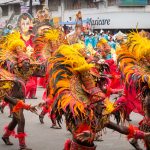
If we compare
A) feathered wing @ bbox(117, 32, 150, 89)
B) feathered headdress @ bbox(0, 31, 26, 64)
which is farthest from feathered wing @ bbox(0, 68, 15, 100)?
feathered wing @ bbox(117, 32, 150, 89)

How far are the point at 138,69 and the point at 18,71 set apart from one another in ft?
7.81

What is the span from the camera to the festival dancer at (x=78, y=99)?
4863 millimetres

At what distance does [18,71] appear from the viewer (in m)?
7.68

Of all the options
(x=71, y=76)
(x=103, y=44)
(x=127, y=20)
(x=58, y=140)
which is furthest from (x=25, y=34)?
(x=127, y=20)

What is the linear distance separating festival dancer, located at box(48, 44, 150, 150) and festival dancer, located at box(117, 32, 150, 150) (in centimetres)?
111

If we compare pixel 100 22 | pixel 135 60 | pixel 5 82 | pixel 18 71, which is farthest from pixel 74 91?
pixel 100 22

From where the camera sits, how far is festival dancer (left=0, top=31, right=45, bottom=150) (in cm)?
732

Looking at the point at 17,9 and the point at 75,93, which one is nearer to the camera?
the point at 75,93

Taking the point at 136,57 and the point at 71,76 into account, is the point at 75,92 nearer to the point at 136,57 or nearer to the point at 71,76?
the point at 71,76

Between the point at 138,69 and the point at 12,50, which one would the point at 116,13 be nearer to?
the point at 12,50

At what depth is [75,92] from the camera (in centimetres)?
495

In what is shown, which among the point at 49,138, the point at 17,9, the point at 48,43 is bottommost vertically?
the point at 49,138

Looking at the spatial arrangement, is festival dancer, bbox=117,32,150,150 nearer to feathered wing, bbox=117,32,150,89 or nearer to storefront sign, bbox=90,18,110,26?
feathered wing, bbox=117,32,150,89

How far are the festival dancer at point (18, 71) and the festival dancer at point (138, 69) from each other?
1865mm
